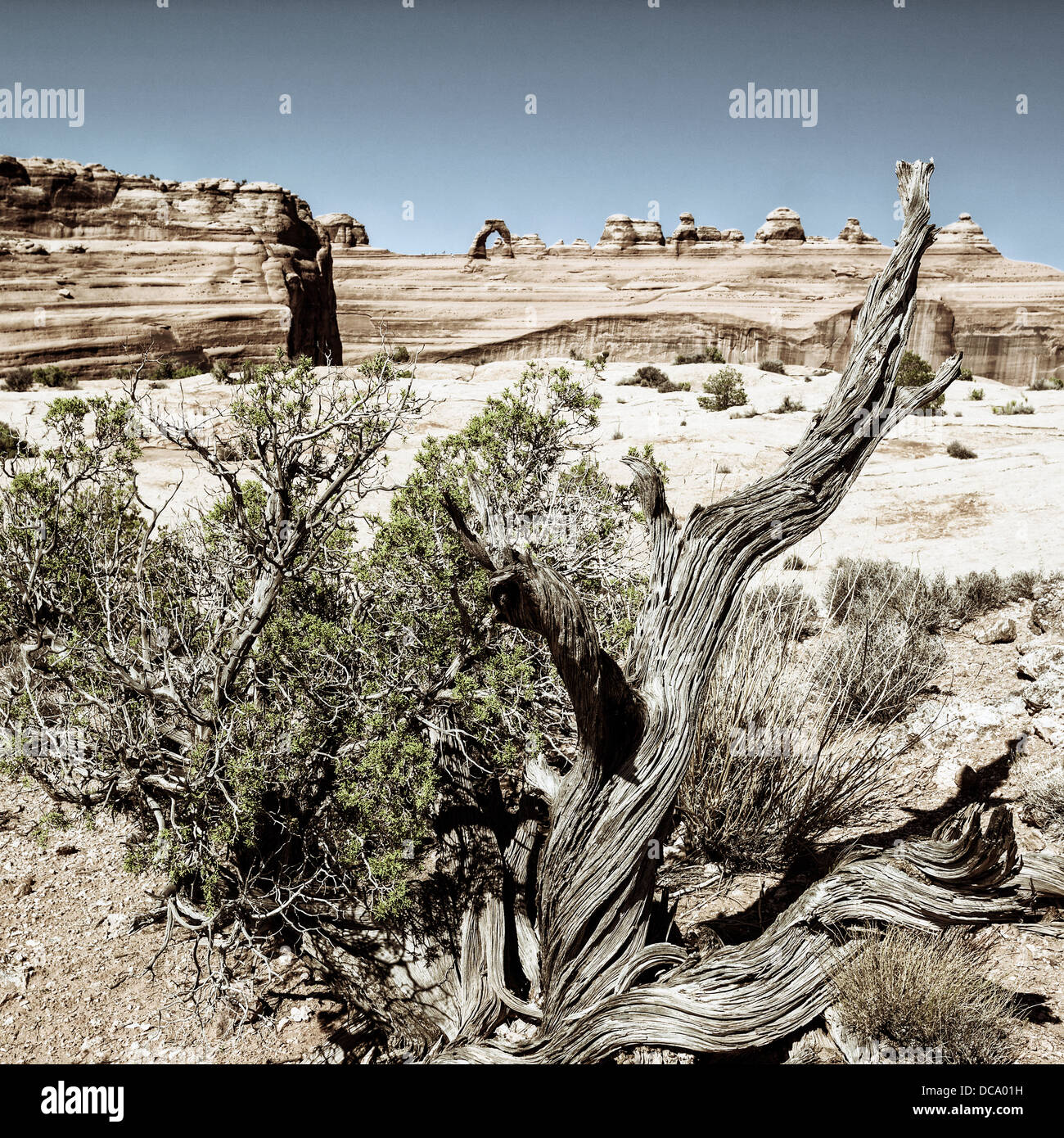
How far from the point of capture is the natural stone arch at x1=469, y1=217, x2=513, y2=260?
5290 centimetres

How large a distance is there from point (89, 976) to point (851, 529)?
10817 millimetres

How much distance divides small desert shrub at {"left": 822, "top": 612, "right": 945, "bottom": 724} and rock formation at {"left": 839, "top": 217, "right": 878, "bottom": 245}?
53.0 metres

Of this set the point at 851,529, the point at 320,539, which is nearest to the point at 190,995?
the point at 320,539

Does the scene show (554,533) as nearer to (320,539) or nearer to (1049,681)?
(320,539)

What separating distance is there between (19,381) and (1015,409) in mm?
30135

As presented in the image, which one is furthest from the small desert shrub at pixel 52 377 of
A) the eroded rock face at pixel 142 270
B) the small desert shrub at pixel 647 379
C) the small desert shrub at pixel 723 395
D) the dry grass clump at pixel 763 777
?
the dry grass clump at pixel 763 777

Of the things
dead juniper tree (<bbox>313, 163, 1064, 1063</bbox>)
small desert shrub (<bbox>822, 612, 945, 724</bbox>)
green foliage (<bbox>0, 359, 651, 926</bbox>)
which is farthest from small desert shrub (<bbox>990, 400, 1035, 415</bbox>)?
dead juniper tree (<bbox>313, 163, 1064, 1063</bbox>)

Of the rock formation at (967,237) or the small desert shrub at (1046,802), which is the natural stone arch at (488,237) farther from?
the small desert shrub at (1046,802)

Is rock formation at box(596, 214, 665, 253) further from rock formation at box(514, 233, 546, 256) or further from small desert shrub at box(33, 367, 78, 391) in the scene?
small desert shrub at box(33, 367, 78, 391)

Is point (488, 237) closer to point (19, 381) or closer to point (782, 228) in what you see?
point (782, 228)

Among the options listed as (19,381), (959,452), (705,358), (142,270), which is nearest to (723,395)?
(959,452)

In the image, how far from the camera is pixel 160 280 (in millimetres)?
27203

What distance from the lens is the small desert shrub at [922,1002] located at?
2.71 meters

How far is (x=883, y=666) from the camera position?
511 centimetres
